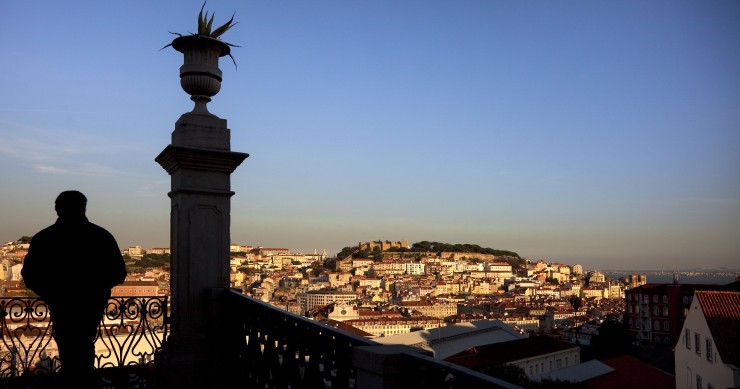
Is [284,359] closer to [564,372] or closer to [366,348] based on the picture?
[366,348]

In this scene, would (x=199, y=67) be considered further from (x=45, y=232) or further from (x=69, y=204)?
(x=45, y=232)

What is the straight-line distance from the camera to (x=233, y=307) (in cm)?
455

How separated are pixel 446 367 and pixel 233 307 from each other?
9.24 feet

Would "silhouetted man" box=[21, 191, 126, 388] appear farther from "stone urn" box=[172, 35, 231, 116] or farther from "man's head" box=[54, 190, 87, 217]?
"stone urn" box=[172, 35, 231, 116]

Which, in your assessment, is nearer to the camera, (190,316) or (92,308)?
(92,308)

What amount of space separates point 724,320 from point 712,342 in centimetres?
70

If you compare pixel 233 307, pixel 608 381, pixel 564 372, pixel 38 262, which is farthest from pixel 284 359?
pixel 564 372

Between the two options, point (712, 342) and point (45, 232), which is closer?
point (45, 232)

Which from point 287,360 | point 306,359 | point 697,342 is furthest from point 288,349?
point 697,342

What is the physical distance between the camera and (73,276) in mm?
3195

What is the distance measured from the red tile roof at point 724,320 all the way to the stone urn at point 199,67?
1434cm

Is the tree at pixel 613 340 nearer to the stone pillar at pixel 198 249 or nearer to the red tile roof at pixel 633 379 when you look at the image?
the red tile roof at pixel 633 379

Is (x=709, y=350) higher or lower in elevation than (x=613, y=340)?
higher

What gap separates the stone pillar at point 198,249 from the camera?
4.59 meters
